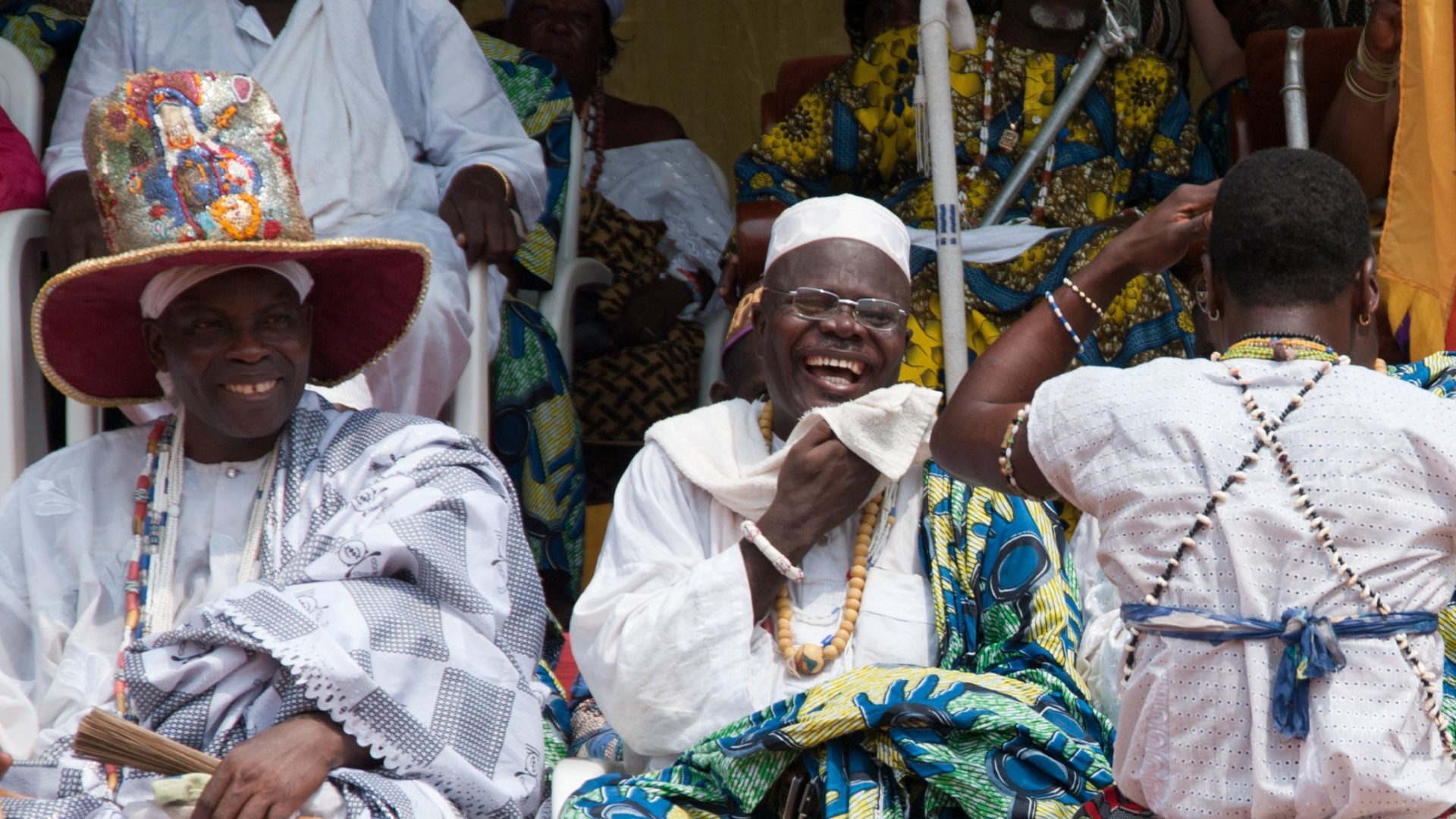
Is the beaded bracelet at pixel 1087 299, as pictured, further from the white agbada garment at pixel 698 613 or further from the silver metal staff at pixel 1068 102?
the silver metal staff at pixel 1068 102

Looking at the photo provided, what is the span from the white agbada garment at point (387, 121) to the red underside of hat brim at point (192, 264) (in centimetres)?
57

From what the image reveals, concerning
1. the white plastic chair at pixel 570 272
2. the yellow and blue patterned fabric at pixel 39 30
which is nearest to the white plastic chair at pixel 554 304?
the white plastic chair at pixel 570 272

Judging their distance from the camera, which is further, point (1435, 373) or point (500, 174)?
point (500, 174)

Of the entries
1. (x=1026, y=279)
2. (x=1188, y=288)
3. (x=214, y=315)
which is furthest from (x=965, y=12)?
(x=214, y=315)

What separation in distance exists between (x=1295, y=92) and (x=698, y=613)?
2474 millimetres

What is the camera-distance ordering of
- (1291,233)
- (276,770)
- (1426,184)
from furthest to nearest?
(1426,184) < (276,770) < (1291,233)

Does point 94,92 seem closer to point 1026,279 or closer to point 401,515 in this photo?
point 401,515

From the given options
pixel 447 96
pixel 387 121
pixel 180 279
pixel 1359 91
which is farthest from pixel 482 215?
pixel 1359 91

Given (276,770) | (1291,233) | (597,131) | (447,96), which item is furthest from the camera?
(597,131)

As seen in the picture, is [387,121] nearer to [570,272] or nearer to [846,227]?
[570,272]

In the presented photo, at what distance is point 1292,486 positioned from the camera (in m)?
2.40

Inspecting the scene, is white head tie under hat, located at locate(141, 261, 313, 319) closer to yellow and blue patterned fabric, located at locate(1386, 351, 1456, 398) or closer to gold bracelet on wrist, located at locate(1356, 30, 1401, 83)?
yellow and blue patterned fabric, located at locate(1386, 351, 1456, 398)

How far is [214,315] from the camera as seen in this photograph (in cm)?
359

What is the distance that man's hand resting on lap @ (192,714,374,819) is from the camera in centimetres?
297
